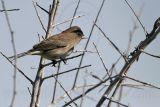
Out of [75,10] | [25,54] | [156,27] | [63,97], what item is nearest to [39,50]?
[25,54]

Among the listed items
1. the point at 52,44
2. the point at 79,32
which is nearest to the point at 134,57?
the point at 52,44

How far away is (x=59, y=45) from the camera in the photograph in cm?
867

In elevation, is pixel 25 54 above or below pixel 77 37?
below

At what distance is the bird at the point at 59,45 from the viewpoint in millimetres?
8086

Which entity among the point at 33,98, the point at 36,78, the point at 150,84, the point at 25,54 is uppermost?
the point at 25,54

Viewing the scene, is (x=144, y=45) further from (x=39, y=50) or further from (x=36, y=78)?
(x=39, y=50)

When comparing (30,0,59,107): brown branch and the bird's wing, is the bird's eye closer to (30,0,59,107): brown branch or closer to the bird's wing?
the bird's wing

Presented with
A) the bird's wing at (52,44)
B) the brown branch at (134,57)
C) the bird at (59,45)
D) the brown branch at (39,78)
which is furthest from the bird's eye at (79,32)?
the brown branch at (134,57)

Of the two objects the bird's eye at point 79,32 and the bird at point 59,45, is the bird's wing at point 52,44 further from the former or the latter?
the bird's eye at point 79,32

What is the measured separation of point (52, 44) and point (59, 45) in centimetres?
14

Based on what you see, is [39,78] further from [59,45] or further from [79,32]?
[79,32]

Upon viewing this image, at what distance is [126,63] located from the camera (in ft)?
10.2

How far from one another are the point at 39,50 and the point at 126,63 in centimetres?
520

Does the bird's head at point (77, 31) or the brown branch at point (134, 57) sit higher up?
the bird's head at point (77, 31)
